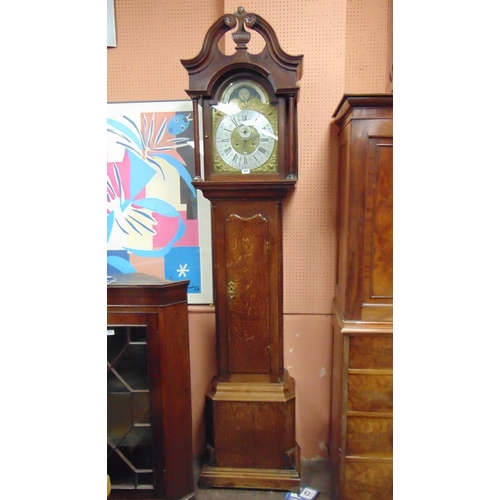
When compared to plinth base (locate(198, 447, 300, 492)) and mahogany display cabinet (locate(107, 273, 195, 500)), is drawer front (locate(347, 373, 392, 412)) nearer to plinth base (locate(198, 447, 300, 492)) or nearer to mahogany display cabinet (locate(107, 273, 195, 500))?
plinth base (locate(198, 447, 300, 492))

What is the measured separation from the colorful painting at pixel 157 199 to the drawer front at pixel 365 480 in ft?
3.72

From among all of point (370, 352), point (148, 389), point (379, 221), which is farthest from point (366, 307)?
point (148, 389)

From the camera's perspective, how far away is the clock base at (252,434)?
1.94m

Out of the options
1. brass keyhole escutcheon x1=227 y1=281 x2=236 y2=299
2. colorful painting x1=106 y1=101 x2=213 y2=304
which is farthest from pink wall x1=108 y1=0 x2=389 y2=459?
brass keyhole escutcheon x1=227 y1=281 x2=236 y2=299

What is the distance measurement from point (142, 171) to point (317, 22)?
1.23m

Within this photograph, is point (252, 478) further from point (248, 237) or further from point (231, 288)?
point (248, 237)

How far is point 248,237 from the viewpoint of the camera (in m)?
1.87

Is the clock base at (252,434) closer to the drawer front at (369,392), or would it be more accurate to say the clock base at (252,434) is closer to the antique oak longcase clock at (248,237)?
the antique oak longcase clock at (248,237)

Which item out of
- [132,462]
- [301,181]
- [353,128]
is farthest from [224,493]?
[353,128]

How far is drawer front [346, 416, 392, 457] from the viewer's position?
5.74ft

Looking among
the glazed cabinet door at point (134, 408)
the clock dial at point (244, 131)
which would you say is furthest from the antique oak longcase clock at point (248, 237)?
the glazed cabinet door at point (134, 408)

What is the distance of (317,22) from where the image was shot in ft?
6.47
